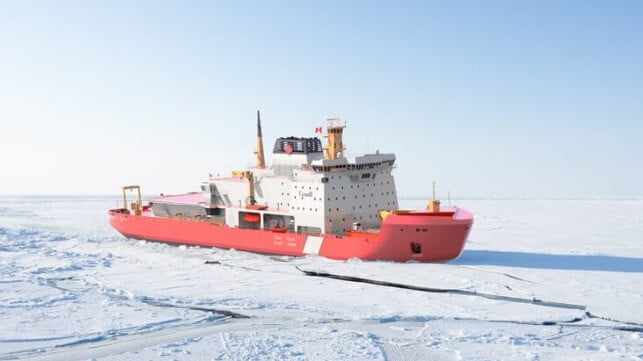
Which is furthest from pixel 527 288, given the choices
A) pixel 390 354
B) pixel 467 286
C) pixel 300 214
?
pixel 300 214

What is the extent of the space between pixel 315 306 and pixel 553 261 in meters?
7.33

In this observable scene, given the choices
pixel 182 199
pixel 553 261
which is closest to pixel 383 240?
pixel 553 261

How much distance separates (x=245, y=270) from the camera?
13383mm

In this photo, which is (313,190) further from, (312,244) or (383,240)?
(383,240)

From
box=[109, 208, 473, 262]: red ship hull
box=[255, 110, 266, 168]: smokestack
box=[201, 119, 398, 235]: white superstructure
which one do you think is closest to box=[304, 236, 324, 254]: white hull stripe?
box=[109, 208, 473, 262]: red ship hull

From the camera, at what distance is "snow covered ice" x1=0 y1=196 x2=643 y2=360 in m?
7.47

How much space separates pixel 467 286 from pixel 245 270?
5378mm

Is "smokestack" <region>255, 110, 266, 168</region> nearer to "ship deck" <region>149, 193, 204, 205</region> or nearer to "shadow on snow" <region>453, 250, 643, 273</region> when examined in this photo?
"ship deck" <region>149, 193, 204, 205</region>

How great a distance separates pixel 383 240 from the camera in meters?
13.4

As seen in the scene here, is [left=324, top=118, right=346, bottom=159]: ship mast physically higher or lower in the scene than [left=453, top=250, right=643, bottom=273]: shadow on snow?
higher

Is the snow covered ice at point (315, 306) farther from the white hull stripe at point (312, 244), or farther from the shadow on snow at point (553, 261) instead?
the white hull stripe at point (312, 244)

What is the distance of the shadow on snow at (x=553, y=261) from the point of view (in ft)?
42.5

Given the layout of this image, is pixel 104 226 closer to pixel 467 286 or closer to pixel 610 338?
pixel 467 286

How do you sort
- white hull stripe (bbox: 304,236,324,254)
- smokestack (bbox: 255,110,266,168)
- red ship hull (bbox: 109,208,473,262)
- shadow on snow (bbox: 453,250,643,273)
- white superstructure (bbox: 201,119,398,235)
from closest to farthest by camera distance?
1. shadow on snow (bbox: 453,250,643,273)
2. red ship hull (bbox: 109,208,473,262)
3. white hull stripe (bbox: 304,236,324,254)
4. white superstructure (bbox: 201,119,398,235)
5. smokestack (bbox: 255,110,266,168)
